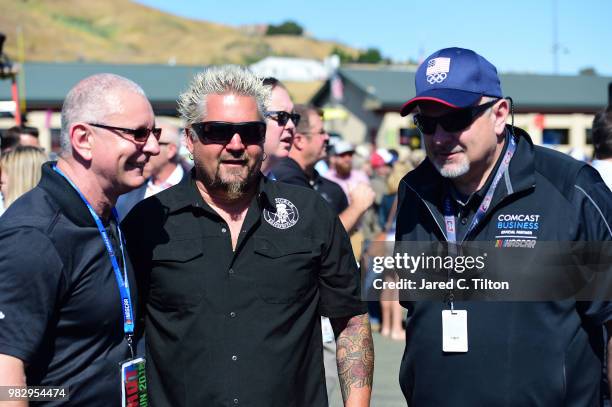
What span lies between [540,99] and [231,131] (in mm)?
36469

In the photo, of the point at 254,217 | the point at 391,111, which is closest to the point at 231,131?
the point at 254,217

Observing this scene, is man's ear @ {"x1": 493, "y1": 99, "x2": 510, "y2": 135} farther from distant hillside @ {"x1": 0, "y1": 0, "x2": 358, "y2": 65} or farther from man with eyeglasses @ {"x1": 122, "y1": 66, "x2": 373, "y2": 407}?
distant hillside @ {"x1": 0, "y1": 0, "x2": 358, "y2": 65}

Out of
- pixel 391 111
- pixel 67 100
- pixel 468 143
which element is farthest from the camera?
pixel 391 111

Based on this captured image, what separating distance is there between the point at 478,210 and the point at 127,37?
181 metres

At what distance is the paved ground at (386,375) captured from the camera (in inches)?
280

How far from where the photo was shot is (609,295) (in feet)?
9.76

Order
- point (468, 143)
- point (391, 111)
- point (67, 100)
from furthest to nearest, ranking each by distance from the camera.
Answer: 1. point (391, 111)
2. point (468, 143)
3. point (67, 100)

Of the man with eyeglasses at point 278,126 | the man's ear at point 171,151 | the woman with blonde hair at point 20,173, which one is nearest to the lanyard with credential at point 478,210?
the man with eyeglasses at point 278,126

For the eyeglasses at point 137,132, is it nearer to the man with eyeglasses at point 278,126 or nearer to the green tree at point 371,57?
the man with eyeglasses at point 278,126

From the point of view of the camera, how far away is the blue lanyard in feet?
10.2

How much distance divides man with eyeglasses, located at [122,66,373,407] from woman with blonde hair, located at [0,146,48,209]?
233 cm

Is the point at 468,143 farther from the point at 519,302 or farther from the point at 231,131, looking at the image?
the point at 231,131

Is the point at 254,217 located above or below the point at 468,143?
below

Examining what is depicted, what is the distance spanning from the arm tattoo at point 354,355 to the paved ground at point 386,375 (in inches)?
151
